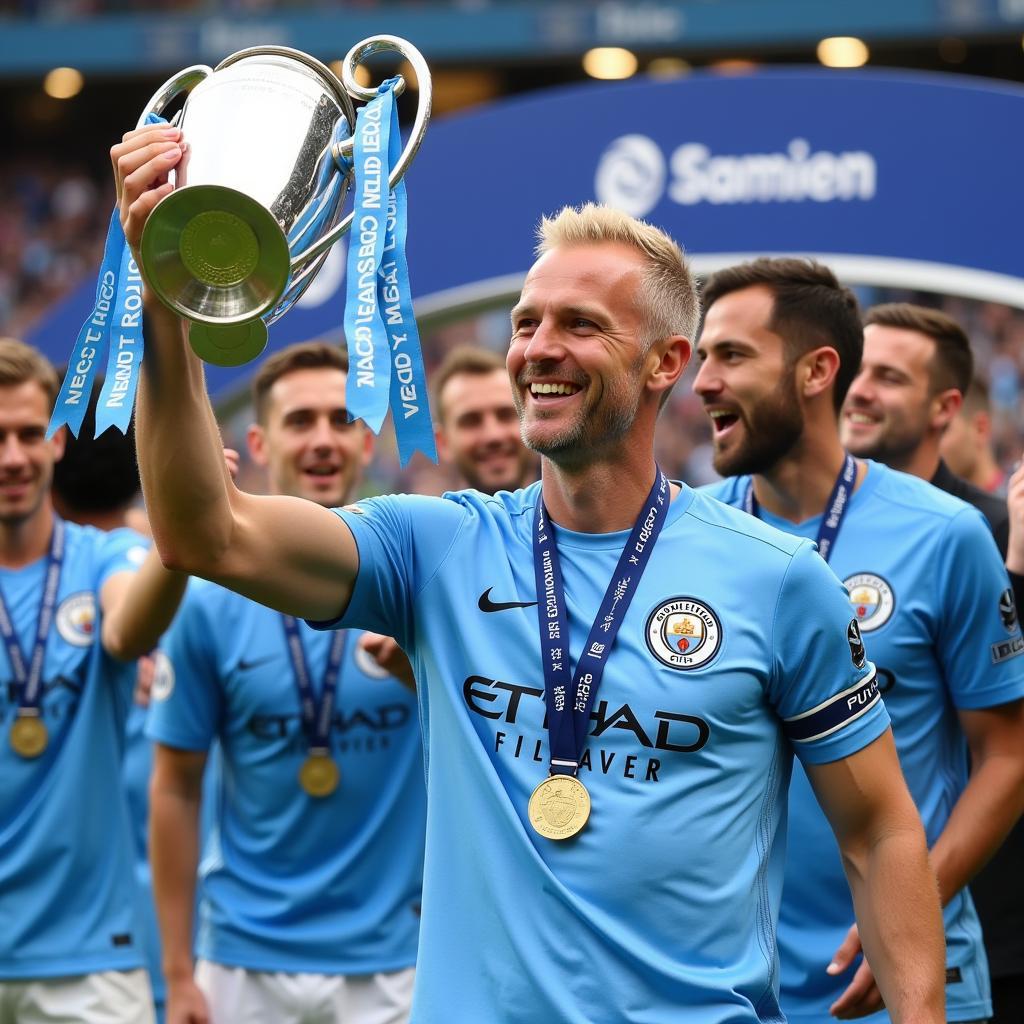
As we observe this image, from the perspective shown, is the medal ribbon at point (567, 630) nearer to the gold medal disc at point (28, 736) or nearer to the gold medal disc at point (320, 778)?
the gold medal disc at point (320, 778)

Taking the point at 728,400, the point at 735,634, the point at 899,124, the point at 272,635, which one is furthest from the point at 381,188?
the point at 899,124

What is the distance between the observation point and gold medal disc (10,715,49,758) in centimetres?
513

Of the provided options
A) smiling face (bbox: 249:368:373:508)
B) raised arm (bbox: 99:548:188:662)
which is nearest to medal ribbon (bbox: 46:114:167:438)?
raised arm (bbox: 99:548:188:662)

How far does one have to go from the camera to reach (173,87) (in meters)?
2.89

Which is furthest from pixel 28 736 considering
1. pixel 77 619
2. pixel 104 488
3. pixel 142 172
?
pixel 142 172

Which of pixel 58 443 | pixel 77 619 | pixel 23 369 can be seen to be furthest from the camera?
pixel 58 443

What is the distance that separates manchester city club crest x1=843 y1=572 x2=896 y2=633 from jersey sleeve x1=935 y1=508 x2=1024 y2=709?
12 cm

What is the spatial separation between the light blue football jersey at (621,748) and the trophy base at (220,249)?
0.65m

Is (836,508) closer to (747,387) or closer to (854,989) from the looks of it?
(747,387)

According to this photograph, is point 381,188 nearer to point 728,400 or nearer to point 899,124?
point 728,400

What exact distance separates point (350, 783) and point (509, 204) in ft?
13.2

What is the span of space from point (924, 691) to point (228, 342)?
2200 mm

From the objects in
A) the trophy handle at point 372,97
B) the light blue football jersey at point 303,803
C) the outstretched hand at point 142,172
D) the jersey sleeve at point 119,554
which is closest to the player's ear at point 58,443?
the jersey sleeve at point 119,554

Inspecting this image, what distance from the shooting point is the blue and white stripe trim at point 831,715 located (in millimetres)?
3102
